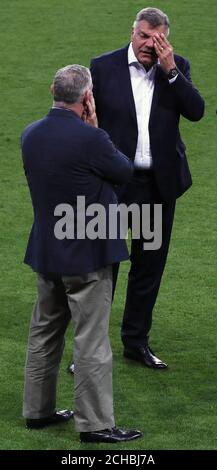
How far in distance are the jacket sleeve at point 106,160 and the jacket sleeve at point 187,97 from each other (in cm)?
102

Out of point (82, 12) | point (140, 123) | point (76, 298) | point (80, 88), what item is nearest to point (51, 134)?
point (80, 88)

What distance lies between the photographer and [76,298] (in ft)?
18.7

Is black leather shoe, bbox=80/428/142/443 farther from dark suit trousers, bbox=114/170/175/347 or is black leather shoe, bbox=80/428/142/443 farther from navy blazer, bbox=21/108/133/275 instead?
dark suit trousers, bbox=114/170/175/347

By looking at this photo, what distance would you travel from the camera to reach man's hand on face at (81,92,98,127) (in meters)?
5.64

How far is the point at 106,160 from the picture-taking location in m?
5.60

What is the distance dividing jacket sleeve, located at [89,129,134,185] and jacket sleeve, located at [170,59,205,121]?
1018mm

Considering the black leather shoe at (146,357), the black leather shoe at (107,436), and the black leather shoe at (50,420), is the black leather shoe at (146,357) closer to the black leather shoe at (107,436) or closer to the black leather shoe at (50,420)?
the black leather shoe at (50,420)

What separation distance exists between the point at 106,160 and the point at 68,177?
175mm

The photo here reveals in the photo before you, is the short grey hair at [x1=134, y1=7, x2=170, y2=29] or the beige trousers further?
the short grey hair at [x1=134, y1=7, x2=170, y2=29]

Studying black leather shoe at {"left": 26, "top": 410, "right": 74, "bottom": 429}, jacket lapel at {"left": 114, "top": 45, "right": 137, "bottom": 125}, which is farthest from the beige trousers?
jacket lapel at {"left": 114, "top": 45, "right": 137, "bottom": 125}

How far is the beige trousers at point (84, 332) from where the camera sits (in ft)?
18.7

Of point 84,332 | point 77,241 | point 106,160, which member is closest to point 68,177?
point 106,160
